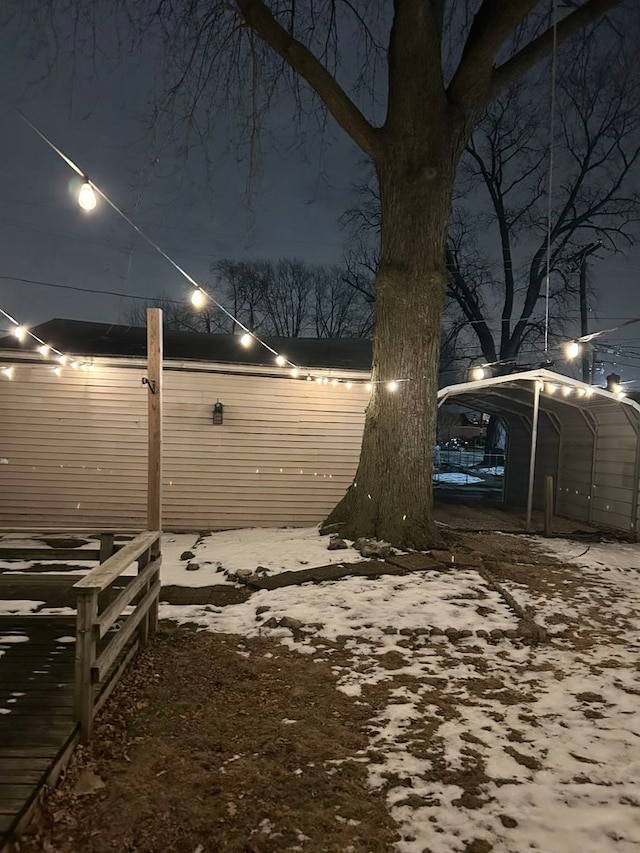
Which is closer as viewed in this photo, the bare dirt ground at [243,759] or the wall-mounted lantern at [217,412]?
the bare dirt ground at [243,759]

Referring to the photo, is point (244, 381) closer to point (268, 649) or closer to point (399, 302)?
point (399, 302)

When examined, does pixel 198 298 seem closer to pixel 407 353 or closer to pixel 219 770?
pixel 407 353

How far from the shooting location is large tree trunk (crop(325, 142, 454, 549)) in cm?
788

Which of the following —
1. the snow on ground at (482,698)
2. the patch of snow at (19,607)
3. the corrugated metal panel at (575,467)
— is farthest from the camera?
the corrugated metal panel at (575,467)

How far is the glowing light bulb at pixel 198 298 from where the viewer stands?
6.46 metres

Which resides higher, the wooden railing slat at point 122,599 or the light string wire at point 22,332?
the light string wire at point 22,332

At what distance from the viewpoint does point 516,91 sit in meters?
16.2

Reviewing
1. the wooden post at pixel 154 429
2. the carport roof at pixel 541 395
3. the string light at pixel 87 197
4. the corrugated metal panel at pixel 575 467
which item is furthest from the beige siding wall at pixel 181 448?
the corrugated metal panel at pixel 575 467

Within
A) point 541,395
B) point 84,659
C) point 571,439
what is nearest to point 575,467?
point 571,439

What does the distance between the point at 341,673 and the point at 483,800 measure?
66.6 inches

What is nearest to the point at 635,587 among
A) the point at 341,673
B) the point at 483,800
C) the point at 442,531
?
the point at 442,531

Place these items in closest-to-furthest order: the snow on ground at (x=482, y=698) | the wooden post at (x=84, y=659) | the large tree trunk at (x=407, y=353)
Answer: the snow on ground at (x=482, y=698) → the wooden post at (x=84, y=659) → the large tree trunk at (x=407, y=353)

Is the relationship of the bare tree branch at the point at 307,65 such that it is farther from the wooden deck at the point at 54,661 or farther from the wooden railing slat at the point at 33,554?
the wooden railing slat at the point at 33,554

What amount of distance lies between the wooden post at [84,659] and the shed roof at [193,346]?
7823mm
